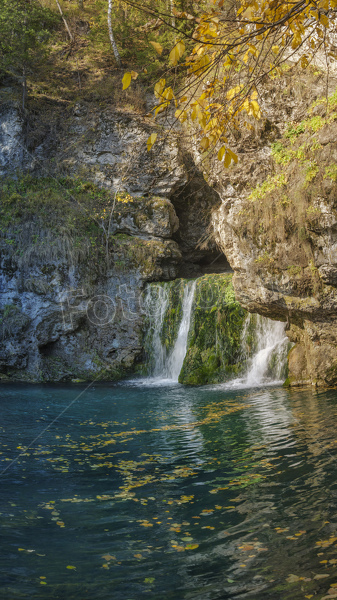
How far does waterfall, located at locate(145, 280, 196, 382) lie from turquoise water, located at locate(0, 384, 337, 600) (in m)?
5.92

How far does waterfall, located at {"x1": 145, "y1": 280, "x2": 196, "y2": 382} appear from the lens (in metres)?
13.4

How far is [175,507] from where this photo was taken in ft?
12.7

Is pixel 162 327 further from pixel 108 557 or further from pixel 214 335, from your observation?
pixel 108 557

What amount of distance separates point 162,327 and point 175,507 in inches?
406

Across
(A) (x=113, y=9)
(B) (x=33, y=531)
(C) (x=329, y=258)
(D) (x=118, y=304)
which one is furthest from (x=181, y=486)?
(A) (x=113, y=9)

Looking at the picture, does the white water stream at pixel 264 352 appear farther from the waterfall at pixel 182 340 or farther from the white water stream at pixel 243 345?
the waterfall at pixel 182 340

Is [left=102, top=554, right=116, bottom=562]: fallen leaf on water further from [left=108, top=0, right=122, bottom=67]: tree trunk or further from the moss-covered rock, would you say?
→ [left=108, top=0, right=122, bottom=67]: tree trunk

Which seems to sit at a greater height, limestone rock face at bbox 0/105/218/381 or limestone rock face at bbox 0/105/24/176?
→ limestone rock face at bbox 0/105/24/176

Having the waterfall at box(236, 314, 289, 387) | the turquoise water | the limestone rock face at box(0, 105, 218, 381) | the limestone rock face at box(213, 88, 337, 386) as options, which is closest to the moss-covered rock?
the waterfall at box(236, 314, 289, 387)

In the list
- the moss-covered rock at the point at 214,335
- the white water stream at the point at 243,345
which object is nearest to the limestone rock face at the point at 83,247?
the white water stream at the point at 243,345

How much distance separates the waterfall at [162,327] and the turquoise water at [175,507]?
19.4ft

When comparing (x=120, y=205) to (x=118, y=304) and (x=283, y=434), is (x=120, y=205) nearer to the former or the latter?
(x=118, y=304)

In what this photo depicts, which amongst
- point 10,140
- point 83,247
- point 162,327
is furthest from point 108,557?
point 10,140

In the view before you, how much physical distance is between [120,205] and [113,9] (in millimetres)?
8874
